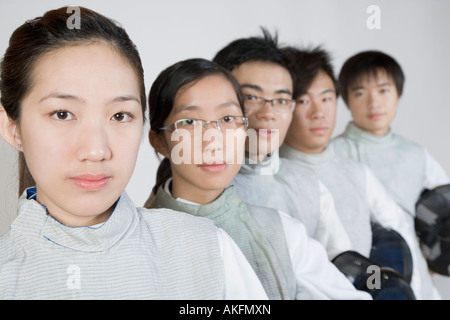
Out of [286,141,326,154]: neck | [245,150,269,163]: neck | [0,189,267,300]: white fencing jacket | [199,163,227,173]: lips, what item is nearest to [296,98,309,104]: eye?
[286,141,326,154]: neck

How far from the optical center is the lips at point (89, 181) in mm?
Answer: 760

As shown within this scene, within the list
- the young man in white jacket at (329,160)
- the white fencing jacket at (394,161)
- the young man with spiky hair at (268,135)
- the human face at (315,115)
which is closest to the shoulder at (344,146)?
the white fencing jacket at (394,161)

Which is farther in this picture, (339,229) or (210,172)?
(339,229)

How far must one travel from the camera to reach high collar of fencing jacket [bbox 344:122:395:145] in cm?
163

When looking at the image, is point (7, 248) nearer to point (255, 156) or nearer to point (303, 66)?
point (255, 156)

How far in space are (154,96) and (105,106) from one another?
1.10ft

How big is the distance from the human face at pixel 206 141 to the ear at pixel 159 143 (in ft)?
0.06

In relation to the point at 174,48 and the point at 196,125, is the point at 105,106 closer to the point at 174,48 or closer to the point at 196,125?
the point at 196,125

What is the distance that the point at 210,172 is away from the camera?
1032 millimetres

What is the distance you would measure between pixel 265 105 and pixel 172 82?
27 centimetres

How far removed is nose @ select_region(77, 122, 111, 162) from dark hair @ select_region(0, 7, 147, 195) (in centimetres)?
10

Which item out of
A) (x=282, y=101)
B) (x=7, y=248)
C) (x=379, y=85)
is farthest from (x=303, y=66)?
(x=7, y=248)

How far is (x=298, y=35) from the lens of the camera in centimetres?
148
